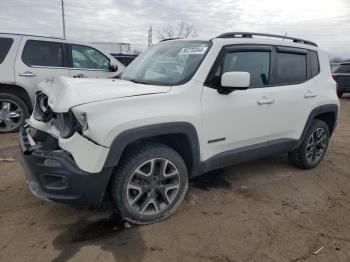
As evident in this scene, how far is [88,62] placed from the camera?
7703 millimetres

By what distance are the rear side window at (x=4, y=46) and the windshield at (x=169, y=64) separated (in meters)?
Result: 3.53

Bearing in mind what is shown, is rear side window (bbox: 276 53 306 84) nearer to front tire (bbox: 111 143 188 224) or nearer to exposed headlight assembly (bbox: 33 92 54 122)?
front tire (bbox: 111 143 188 224)

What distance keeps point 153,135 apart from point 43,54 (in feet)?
16.1

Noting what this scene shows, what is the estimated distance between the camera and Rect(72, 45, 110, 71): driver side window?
752cm

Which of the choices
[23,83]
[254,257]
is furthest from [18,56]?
[254,257]

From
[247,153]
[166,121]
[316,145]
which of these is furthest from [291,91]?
[166,121]

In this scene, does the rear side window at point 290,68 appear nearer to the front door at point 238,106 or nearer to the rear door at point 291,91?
the rear door at point 291,91

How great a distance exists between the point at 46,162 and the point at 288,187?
2930 mm

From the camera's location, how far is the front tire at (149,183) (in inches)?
124

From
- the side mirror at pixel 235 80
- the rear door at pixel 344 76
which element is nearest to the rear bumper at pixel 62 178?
the side mirror at pixel 235 80

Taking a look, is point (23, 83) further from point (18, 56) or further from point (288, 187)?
point (288, 187)

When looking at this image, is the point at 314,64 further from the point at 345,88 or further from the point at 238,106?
the point at 345,88

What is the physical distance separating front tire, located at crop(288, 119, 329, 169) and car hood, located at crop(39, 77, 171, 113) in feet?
8.11

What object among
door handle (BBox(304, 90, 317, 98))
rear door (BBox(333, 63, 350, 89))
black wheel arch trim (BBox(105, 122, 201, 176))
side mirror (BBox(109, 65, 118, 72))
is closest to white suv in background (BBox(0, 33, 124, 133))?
side mirror (BBox(109, 65, 118, 72))
